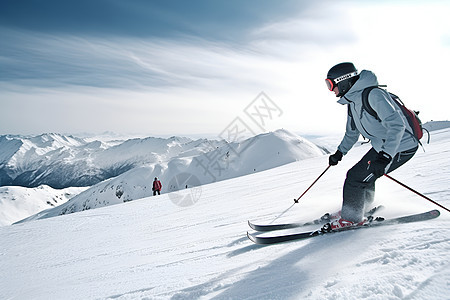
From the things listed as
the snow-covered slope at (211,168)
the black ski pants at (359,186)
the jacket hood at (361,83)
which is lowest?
the snow-covered slope at (211,168)

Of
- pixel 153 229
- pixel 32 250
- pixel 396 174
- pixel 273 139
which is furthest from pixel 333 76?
pixel 273 139

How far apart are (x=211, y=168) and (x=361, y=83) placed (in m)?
105

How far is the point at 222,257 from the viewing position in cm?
348

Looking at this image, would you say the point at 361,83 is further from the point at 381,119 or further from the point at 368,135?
the point at 368,135

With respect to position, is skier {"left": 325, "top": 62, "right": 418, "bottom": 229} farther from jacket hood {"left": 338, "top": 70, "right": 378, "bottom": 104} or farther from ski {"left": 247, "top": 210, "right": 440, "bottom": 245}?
ski {"left": 247, "top": 210, "right": 440, "bottom": 245}

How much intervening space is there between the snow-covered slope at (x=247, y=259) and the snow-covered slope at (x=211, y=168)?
2901 inches

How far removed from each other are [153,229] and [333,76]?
523 cm

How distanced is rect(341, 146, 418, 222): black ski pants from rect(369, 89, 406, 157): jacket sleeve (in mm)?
381

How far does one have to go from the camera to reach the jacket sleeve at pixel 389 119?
322 centimetres

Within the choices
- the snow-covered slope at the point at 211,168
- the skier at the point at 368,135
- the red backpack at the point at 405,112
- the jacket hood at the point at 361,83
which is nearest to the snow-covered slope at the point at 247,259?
the skier at the point at 368,135

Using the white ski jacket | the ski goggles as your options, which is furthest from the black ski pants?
the ski goggles

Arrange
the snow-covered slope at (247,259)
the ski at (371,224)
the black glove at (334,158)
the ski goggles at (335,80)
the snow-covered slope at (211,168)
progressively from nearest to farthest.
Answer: the snow-covered slope at (247,259) → the ski at (371,224) → the ski goggles at (335,80) → the black glove at (334,158) → the snow-covered slope at (211,168)

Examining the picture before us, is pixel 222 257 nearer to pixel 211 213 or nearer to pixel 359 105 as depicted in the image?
pixel 359 105

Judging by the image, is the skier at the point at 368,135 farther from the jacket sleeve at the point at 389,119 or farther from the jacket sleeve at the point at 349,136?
the jacket sleeve at the point at 349,136
